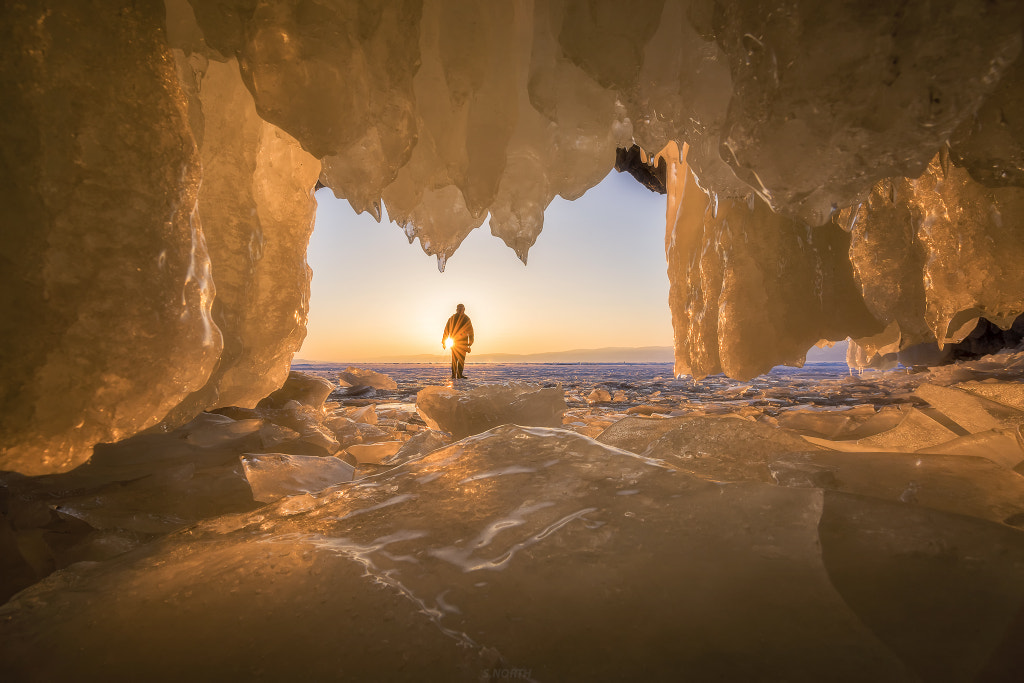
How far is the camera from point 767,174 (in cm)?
118

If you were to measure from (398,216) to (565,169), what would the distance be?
994mm

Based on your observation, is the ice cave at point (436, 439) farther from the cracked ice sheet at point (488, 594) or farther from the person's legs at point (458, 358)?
the person's legs at point (458, 358)

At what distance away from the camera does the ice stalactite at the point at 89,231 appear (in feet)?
2.81

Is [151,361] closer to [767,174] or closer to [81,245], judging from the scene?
[81,245]

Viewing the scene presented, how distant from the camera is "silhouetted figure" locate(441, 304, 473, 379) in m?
6.22

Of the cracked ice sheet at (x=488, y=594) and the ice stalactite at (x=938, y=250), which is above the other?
the ice stalactite at (x=938, y=250)

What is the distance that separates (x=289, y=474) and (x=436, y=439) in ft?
2.58

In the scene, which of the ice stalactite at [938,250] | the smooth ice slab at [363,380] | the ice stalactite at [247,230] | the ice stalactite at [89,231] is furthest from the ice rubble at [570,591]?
the smooth ice slab at [363,380]

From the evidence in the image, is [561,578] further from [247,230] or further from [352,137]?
[247,230]

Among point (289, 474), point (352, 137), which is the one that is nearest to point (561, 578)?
point (289, 474)

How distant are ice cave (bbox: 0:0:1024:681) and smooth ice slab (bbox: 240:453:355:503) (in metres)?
0.02

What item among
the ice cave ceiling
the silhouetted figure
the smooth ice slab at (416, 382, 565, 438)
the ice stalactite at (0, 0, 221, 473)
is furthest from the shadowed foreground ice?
the silhouetted figure

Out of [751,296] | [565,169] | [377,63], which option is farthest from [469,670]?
[751,296]

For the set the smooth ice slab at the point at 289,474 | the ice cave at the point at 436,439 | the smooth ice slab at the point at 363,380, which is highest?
the ice cave at the point at 436,439
